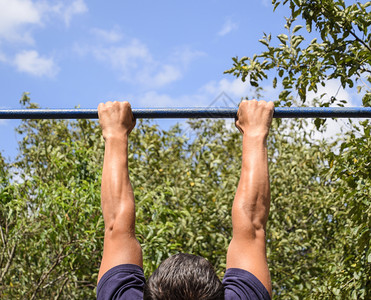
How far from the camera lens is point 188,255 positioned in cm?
146

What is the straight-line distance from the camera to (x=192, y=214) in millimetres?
7406

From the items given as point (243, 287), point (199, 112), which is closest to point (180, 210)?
point (199, 112)

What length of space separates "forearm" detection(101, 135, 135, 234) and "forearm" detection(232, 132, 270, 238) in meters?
0.35

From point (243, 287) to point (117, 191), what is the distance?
55 centimetres

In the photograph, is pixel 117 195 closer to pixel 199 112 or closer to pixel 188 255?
pixel 188 255

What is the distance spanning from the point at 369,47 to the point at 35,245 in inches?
163

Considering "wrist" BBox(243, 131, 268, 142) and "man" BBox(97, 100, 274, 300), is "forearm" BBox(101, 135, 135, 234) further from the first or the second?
"wrist" BBox(243, 131, 268, 142)

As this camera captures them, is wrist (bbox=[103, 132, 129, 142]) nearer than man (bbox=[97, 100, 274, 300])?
No

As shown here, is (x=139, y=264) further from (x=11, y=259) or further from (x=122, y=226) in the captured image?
(x=11, y=259)

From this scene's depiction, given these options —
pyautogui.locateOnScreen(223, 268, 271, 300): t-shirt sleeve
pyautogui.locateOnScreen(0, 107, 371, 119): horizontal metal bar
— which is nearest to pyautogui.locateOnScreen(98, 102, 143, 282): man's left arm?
pyautogui.locateOnScreen(0, 107, 371, 119): horizontal metal bar

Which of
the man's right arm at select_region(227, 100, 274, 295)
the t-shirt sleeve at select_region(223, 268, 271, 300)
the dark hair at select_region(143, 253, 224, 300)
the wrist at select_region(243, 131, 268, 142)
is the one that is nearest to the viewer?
the dark hair at select_region(143, 253, 224, 300)

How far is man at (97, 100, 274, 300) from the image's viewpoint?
4.58 feet

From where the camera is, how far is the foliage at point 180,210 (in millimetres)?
5039

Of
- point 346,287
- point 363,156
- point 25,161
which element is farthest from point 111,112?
point 25,161
